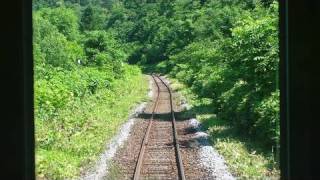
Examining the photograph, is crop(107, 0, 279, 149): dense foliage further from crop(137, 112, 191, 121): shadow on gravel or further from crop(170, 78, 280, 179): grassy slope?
crop(137, 112, 191, 121): shadow on gravel

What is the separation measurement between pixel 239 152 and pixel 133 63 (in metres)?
11.1

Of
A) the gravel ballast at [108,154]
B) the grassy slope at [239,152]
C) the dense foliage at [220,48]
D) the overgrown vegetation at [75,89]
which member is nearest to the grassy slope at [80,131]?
the overgrown vegetation at [75,89]

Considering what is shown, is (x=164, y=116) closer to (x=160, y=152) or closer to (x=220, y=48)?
(x=220, y=48)

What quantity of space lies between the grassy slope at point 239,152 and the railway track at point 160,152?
796 mm

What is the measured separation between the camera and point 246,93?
10641 mm

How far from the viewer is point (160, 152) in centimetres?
891

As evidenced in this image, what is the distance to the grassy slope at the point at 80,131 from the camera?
23.4 feet

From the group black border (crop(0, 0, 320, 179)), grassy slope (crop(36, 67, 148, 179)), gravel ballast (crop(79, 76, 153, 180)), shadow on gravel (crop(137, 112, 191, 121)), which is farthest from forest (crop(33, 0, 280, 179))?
black border (crop(0, 0, 320, 179))

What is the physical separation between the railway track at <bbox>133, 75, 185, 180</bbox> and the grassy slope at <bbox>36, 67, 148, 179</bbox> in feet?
2.74

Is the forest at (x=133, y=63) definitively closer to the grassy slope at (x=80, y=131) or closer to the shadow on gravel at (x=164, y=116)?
the grassy slope at (x=80, y=131)

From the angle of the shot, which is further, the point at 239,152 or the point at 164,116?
the point at 164,116

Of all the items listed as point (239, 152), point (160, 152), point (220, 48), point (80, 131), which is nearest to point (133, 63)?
point (220, 48)

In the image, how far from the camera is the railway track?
724 centimetres
